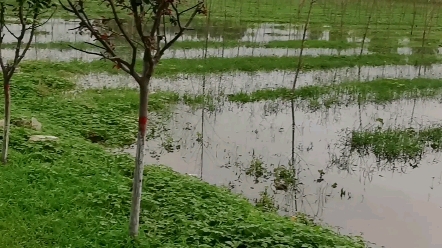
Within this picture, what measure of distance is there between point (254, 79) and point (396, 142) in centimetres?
661

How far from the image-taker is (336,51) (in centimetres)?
2180

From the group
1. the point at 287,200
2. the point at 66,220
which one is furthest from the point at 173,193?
the point at 287,200

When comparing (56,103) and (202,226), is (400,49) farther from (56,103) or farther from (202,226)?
(202,226)

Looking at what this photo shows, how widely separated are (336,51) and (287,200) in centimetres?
1516

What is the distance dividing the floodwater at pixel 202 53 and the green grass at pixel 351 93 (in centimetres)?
495

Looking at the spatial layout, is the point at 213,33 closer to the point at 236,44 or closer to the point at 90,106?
the point at 236,44

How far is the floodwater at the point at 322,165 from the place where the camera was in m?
7.49

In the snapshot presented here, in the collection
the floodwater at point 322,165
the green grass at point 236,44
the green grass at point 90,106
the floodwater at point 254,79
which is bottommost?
the floodwater at point 322,165

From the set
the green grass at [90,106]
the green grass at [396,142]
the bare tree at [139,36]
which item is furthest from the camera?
the green grass at [396,142]

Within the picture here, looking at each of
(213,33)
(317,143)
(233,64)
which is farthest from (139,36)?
(213,33)

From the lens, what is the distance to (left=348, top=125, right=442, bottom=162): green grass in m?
10.0

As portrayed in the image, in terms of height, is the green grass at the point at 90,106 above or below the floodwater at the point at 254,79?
below

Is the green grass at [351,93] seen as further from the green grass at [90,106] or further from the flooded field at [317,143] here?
the green grass at [90,106]

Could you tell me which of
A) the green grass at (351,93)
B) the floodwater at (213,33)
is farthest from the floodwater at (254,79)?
the floodwater at (213,33)
